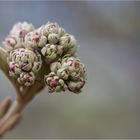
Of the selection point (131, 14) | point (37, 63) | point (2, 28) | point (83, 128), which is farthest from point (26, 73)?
point (131, 14)

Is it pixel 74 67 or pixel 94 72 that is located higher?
pixel 74 67

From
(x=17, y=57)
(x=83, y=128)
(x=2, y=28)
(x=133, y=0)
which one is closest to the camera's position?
(x=17, y=57)

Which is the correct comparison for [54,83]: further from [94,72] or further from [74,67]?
[94,72]

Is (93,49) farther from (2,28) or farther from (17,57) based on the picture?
(17,57)

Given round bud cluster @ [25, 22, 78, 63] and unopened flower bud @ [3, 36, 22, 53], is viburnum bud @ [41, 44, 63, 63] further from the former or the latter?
unopened flower bud @ [3, 36, 22, 53]

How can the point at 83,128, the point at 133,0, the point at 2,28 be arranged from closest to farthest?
the point at 83,128, the point at 2,28, the point at 133,0

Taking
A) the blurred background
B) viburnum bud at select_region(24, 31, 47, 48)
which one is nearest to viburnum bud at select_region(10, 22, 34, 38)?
viburnum bud at select_region(24, 31, 47, 48)

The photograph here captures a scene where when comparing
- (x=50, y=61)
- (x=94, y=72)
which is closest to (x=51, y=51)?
(x=50, y=61)
